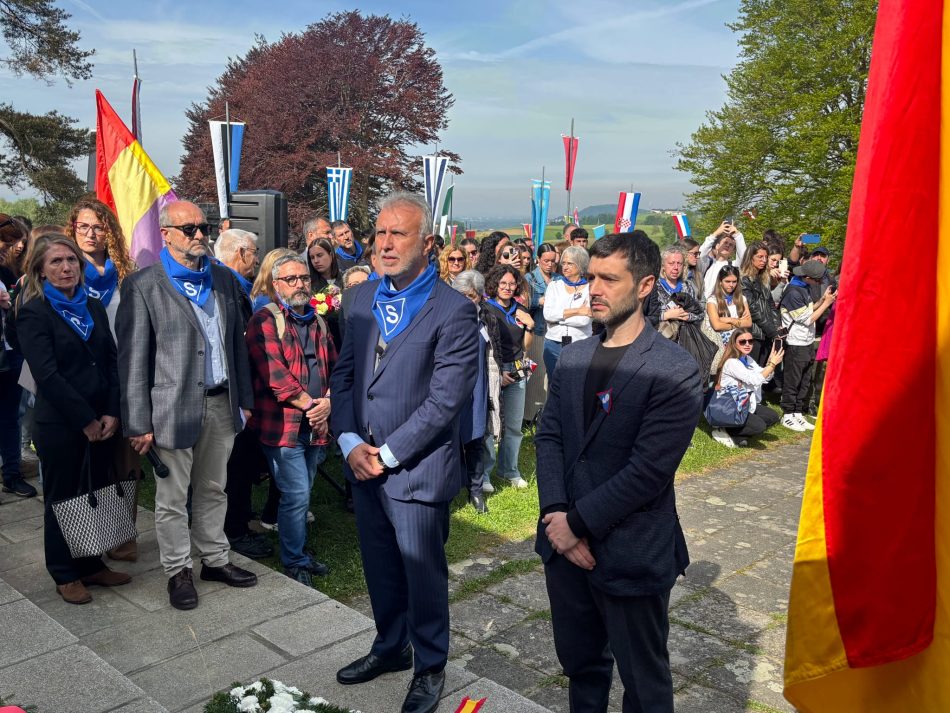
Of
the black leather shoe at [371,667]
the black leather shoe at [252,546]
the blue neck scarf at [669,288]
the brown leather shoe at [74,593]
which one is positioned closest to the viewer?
the black leather shoe at [371,667]

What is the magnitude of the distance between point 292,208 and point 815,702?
30336mm

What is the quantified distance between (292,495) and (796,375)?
7.12 m

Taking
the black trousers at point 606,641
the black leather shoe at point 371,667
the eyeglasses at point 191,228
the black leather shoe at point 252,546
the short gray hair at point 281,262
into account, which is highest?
the eyeglasses at point 191,228

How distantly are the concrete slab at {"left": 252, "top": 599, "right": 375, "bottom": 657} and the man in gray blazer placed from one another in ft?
1.72

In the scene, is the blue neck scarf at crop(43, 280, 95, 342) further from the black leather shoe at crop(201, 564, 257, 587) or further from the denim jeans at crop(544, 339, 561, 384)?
the denim jeans at crop(544, 339, 561, 384)

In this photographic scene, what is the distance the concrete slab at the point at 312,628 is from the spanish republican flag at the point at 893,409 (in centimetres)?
272

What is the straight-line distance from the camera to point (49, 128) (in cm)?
1927

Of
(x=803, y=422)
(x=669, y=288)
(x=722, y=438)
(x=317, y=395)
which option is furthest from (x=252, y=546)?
(x=803, y=422)

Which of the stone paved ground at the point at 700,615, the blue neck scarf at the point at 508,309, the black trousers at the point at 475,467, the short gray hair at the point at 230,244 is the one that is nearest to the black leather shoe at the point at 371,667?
the stone paved ground at the point at 700,615

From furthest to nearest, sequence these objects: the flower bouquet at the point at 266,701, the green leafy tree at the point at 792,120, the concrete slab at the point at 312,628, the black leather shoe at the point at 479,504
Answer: the green leafy tree at the point at 792,120 → the black leather shoe at the point at 479,504 → the concrete slab at the point at 312,628 → the flower bouquet at the point at 266,701

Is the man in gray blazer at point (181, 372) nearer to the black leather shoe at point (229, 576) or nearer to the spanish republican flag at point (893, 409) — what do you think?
the black leather shoe at point (229, 576)

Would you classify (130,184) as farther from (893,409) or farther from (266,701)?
(893,409)

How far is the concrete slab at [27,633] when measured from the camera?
354 centimetres

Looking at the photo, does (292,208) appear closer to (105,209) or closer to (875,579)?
(105,209)
